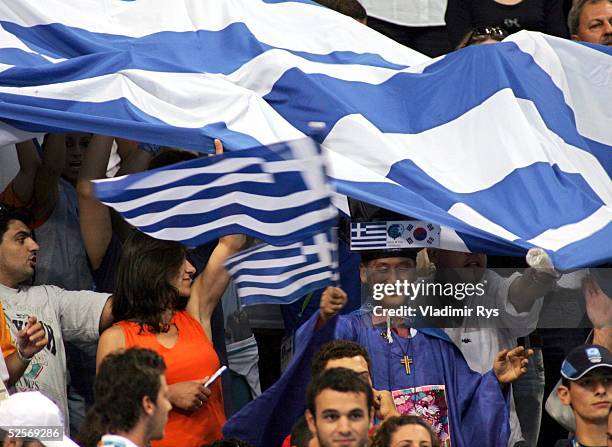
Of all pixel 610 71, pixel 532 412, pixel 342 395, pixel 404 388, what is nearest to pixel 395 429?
pixel 342 395

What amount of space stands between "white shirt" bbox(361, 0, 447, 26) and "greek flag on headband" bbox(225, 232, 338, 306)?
365 cm

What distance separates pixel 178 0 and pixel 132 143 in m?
0.80

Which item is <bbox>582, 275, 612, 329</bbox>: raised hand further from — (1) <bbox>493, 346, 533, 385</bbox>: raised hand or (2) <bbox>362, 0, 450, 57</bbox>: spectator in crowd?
(2) <bbox>362, 0, 450, 57</bbox>: spectator in crowd

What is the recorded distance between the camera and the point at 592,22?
30.8ft

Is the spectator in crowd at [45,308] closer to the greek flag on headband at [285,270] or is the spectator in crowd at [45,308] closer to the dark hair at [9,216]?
the dark hair at [9,216]

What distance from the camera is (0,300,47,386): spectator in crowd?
7117 mm

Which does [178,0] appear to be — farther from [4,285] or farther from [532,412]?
[532,412]

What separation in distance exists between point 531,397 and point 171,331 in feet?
6.34

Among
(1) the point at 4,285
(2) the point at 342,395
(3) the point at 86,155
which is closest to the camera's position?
(2) the point at 342,395

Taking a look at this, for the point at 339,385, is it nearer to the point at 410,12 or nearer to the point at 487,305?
the point at 487,305

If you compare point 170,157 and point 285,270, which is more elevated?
point 170,157

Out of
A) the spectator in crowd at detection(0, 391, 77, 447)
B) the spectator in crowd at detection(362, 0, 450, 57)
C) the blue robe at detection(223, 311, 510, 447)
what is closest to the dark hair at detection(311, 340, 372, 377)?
the blue robe at detection(223, 311, 510, 447)

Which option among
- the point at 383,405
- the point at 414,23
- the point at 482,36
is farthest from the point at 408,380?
the point at 414,23

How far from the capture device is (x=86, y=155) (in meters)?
8.20
